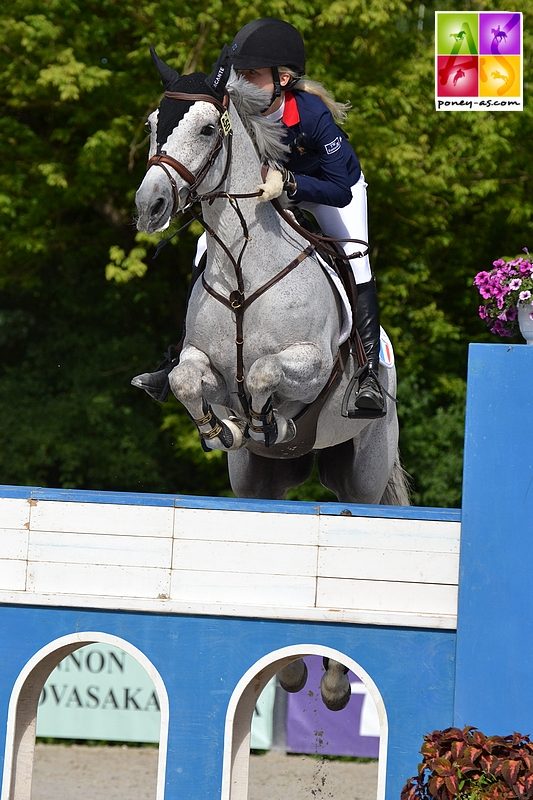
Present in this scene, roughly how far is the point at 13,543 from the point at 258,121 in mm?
1957

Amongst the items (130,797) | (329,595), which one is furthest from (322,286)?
(130,797)

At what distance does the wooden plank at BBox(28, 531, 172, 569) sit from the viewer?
499 cm

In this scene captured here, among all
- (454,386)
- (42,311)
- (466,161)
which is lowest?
(454,386)

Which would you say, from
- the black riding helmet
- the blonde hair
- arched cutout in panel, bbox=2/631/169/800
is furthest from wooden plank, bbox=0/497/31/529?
the blonde hair

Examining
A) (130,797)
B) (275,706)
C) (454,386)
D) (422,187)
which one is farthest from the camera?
(454,386)

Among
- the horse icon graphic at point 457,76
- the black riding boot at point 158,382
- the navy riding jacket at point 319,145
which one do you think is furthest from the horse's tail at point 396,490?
the horse icon graphic at point 457,76

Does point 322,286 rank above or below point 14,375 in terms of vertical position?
below

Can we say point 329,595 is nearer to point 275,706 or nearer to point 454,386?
point 275,706

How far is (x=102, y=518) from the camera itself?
504cm

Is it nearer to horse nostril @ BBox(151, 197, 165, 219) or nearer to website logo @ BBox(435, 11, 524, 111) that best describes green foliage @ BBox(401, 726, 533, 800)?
horse nostril @ BBox(151, 197, 165, 219)

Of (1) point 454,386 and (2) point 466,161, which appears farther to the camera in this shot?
(1) point 454,386

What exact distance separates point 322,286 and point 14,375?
8.80 m

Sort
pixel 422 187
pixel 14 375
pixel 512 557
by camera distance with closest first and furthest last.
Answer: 1. pixel 512 557
2. pixel 422 187
3. pixel 14 375

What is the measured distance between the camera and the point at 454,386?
40.8ft
